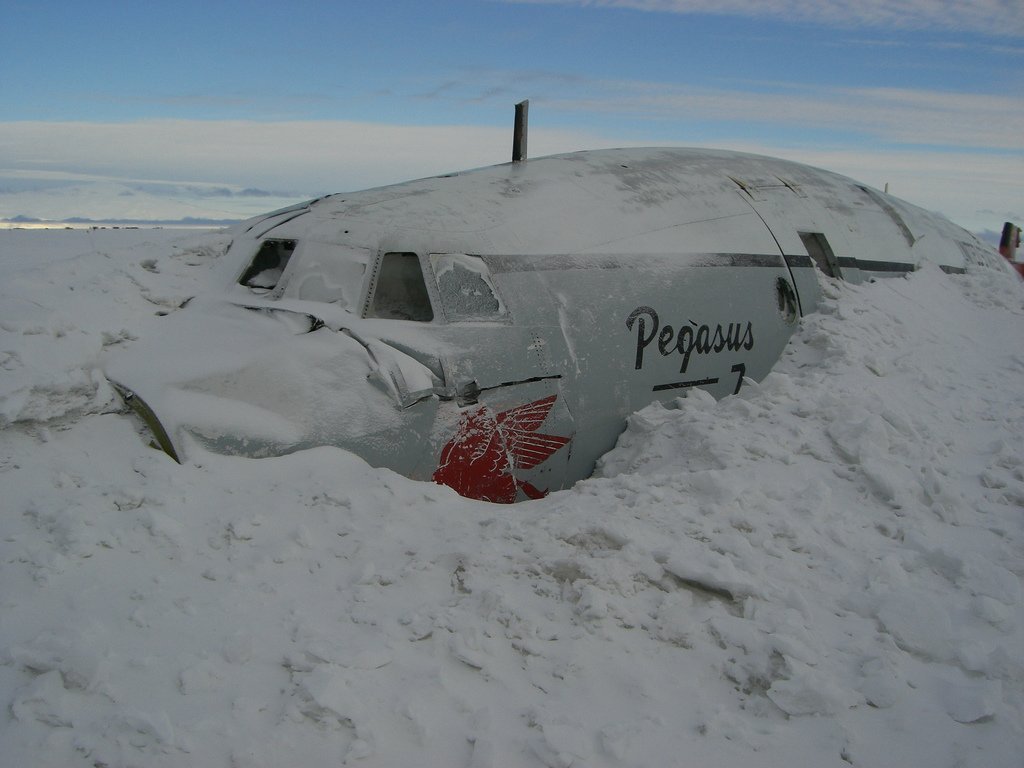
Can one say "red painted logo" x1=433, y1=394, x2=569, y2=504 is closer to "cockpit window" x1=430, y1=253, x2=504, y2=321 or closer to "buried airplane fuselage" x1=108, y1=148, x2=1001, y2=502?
"buried airplane fuselage" x1=108, y1=148, x2=1001, y2=502

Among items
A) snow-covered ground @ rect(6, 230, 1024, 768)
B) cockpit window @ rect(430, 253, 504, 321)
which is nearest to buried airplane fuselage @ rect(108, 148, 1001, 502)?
cockpit window @ rect(430, 253, 504, 321)

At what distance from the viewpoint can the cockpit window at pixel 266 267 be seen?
6348 millimetres

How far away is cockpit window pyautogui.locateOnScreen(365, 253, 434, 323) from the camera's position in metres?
5.78

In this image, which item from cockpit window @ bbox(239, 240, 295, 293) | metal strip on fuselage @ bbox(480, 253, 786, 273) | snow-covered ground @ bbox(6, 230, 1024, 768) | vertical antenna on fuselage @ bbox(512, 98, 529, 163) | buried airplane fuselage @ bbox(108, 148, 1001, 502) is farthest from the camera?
vertical antenna on fuselage @ bbox(512, 98, 529, 163)

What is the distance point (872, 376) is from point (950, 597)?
3250 mm

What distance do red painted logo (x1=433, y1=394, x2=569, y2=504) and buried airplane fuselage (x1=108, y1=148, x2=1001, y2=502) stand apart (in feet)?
0.04

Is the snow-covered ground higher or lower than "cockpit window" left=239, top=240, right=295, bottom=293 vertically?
lower

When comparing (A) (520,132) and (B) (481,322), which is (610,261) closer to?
(B) (481,322)

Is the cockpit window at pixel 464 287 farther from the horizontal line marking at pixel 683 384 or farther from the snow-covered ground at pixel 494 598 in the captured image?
the horizontal line marking at pixel 683 384

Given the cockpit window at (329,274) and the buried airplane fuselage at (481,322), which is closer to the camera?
the buried airplane fuselage at (481,322)

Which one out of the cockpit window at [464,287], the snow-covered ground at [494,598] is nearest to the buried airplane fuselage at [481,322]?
the cockpit window at [464,287]

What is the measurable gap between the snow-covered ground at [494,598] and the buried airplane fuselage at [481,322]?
12.4 inches

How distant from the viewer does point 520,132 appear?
8156 millimetres

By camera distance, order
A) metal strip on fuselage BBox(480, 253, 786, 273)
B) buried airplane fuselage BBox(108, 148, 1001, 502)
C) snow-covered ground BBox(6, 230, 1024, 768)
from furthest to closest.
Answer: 1. metal strip on fuselage BBox(480, 253, 786, 273)
2. buried airplane fuselage BBox(108, 148, 1001, 502)
3. snow-covered ground BBox(6, 230, 1024, 768)
